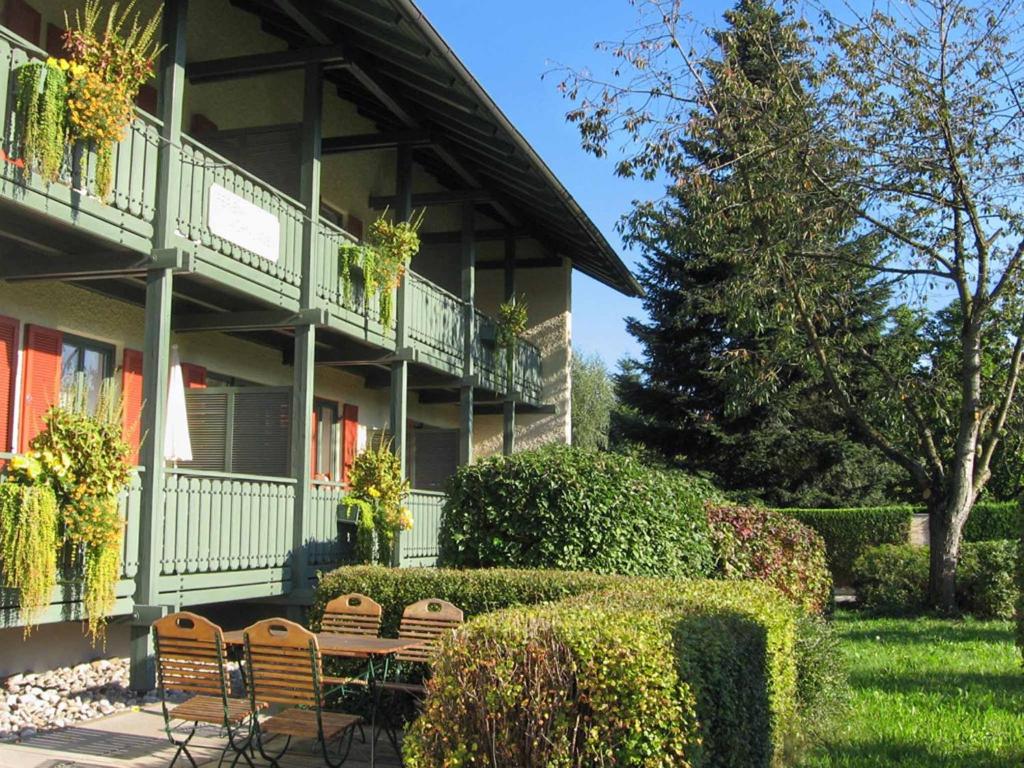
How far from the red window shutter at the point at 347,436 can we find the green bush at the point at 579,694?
1321 centimetres

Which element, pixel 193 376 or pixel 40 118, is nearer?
pixel 40 118

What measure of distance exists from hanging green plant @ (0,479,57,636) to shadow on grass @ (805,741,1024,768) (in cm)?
586

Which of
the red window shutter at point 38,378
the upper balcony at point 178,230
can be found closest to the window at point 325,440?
the upper balcony at point 178,230

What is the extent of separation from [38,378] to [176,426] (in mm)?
1519

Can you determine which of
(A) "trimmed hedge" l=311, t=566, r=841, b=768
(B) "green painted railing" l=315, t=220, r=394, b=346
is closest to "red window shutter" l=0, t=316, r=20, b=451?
(B) "green painted railing" l=315, t=220, r=394, b=346

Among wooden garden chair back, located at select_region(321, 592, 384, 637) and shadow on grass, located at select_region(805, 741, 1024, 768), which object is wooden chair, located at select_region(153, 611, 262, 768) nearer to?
wooden garden chair back, located at select_region(321, 592, 384, 637)

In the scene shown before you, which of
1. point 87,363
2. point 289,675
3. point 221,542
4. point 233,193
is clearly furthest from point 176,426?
point 289,675

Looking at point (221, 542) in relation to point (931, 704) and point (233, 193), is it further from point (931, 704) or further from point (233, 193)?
point (931, 704)

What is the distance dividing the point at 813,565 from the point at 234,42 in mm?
11489

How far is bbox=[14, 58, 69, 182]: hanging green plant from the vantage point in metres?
8.59

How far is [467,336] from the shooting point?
61.8 feet

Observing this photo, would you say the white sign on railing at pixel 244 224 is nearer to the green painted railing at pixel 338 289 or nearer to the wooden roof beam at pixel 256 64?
the green painted railing at pixel 338 289

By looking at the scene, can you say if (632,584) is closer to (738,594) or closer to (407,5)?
(738,594)

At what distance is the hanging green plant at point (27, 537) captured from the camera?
320 inches
